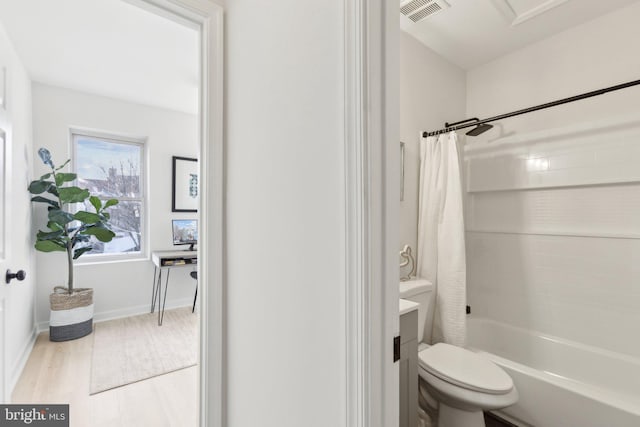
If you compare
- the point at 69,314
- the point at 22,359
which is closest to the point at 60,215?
the point at 69,314

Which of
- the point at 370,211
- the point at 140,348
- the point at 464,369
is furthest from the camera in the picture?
the point at 140,348

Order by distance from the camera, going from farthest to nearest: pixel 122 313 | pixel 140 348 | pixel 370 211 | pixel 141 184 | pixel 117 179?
pixel 141 184 < pixel 117 179 < pixel 122 313 < pixel 140 348 < pixel 370 211

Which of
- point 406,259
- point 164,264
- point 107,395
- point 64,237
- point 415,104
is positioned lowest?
point 107,395

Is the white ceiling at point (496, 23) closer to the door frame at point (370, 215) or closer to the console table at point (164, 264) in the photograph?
the door frame at point (370, 215)

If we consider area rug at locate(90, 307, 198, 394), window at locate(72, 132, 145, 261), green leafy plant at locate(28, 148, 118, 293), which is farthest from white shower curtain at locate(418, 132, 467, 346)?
window at locate(72, 132, 145, 261)

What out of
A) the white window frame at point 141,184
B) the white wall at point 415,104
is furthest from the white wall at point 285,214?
the white window frame at point 141,184

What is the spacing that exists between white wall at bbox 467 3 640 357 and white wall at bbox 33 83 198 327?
3.37m

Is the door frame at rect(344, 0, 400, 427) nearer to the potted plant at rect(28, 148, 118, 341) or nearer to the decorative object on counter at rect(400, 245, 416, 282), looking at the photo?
the decorative object on counter at rect(400, 245, 416, 282)

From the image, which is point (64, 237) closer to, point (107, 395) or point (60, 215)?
point (60, 215)

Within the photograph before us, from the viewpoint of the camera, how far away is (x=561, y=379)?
5.21 feet

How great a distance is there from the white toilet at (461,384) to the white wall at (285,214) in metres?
0.96

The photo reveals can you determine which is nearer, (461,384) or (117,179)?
(461,384)

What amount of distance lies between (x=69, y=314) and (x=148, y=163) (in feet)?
5.79

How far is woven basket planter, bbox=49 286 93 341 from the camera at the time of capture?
107 inches
